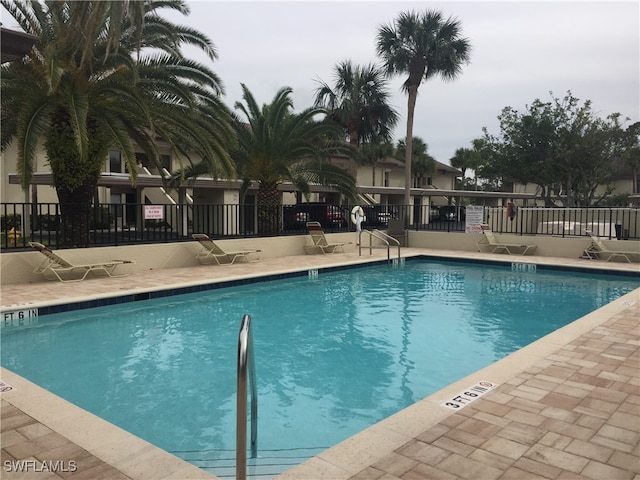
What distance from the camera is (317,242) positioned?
717 inches

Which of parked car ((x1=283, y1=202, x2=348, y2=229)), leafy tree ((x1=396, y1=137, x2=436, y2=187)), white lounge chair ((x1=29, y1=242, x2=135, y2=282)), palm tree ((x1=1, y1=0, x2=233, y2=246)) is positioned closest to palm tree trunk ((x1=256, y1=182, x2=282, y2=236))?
parked car ((x1=283, y1=202, x2=348, y2=229))

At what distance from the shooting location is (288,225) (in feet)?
72.5

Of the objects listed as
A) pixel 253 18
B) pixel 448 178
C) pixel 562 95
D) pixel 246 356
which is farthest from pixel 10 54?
pixel 448 178

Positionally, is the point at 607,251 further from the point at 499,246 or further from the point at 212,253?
the point at 212,253

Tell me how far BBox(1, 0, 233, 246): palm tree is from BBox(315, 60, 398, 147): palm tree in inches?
606

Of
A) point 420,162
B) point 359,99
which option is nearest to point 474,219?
point 359,99

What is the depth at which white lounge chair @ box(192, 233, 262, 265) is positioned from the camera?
14.5 meters

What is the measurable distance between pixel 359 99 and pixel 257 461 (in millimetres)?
26275

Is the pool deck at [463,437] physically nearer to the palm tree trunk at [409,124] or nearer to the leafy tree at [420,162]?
the palm tree trunk at [409,124]

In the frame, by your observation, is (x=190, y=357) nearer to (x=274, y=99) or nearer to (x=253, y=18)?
(x=253, y=18)

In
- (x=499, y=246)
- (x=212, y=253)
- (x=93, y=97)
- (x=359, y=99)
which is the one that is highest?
(x=359, y=99)

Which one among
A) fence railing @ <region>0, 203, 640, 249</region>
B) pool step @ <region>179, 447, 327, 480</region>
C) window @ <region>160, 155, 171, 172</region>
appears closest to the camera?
pool step @ <region>179, 447, 327, 480</region>

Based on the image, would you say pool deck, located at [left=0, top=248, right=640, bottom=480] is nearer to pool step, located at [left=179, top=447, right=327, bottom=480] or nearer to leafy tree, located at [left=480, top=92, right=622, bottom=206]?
pool step, located at [left=179, top=447, right=327, bottom=480]

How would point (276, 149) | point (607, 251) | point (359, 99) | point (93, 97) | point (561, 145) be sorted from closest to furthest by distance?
point (93, 97)
point (607, 251)
point (276, 149)
point (359, 99)
point (561, 145)
